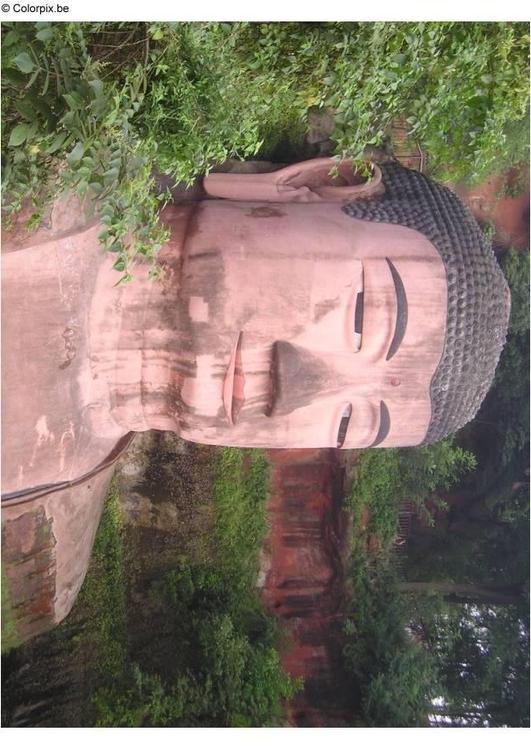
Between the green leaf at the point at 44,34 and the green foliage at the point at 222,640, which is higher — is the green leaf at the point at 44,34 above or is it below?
above

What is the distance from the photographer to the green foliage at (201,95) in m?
2.38

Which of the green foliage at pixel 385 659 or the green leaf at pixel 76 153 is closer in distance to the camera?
the green leaf at pixel 76 153

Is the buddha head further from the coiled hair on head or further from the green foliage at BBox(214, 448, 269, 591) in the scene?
the green foliage at BBox(214, 448, 269, 591)

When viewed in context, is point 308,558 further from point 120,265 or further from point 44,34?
point 44,34

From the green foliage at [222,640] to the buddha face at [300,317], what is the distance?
290 centimetres

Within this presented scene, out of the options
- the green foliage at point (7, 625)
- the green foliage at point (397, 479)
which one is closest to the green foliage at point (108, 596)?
the green foliage at point (7, 625)

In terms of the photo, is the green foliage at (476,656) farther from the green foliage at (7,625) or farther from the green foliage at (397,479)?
the green foliage at (7,625)

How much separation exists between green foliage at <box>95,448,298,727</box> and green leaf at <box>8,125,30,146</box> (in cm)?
408

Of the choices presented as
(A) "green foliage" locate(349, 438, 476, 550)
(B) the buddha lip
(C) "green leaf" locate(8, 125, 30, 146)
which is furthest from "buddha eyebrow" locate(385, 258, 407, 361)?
(A) "green foliage" locate(349, 438, 476, 550)

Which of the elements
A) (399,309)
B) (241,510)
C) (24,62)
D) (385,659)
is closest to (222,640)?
(241,510)

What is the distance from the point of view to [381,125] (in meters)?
3.47

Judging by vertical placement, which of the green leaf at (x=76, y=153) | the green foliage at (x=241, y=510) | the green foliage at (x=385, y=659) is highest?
the green leaf at (x=76, y=153)

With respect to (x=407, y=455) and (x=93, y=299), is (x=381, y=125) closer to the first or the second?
(x=93, y=299)
